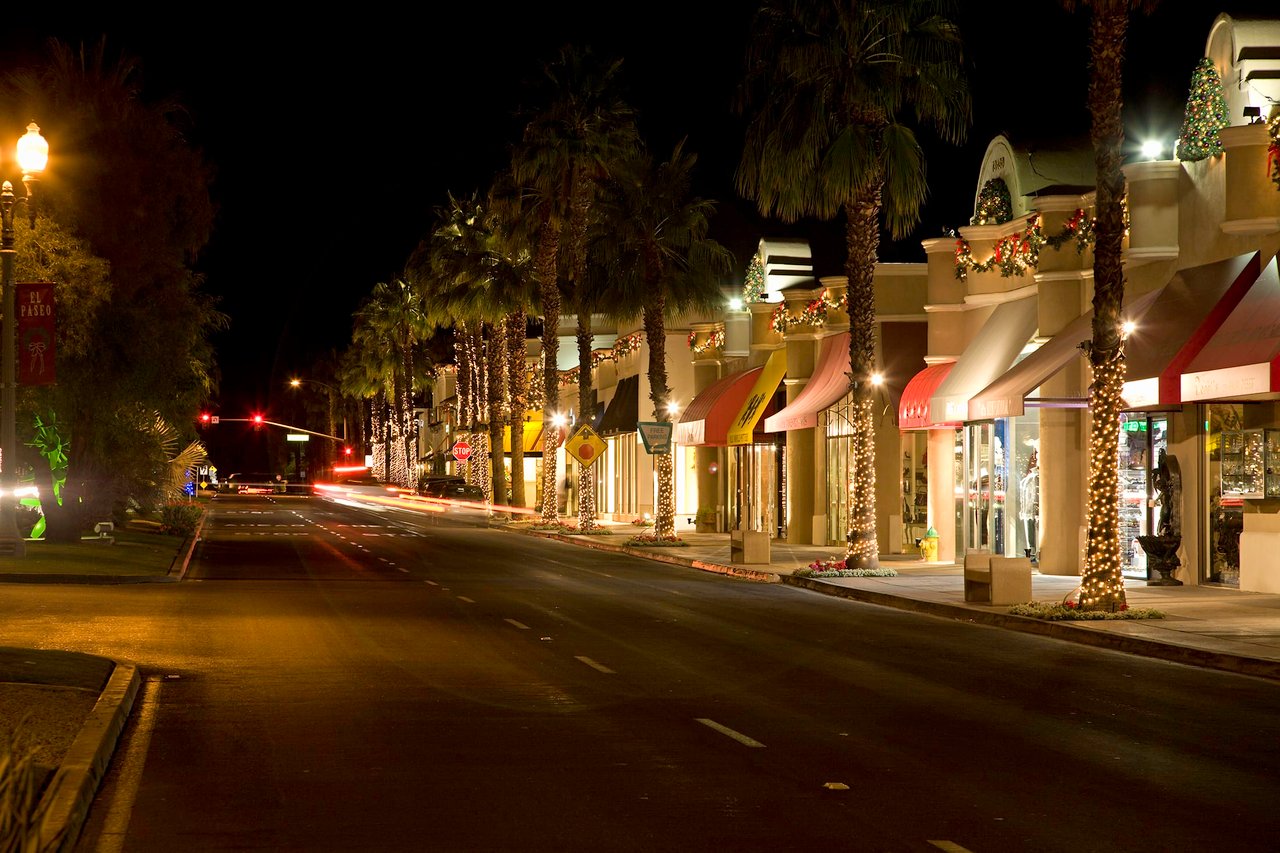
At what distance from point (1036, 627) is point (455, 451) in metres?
51.9

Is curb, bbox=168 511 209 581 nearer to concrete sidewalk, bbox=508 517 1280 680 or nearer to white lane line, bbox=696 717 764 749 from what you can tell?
concrete sidewalk, bbox=508 517 1280 680

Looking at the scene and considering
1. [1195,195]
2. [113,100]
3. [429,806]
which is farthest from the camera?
[113,100]

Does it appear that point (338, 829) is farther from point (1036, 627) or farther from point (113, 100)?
point (113, 100)

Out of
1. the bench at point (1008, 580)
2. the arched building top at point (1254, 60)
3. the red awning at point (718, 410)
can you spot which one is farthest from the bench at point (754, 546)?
the arched building top at point (1254, 60)

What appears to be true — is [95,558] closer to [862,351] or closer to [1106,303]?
[862,351]

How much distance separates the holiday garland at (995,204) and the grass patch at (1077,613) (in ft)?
43.3

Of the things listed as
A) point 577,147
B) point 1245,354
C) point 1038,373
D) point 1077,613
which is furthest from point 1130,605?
point 577,147

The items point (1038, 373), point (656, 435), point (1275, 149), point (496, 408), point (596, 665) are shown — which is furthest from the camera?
point (496, 408)

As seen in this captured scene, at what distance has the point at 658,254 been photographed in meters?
46.8

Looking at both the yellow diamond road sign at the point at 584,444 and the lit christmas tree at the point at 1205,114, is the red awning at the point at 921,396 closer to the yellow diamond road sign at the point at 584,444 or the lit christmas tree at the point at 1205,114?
the lit christmas tree at the point at 1205,114

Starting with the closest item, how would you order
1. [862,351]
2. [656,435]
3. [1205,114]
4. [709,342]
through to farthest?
[1205,114]
[862,351]
[656,435]
[709,342]

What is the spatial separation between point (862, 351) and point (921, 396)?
2.98 meters

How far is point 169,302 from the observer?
38.8m

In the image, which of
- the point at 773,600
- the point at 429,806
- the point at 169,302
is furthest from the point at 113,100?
the point at 429,806
